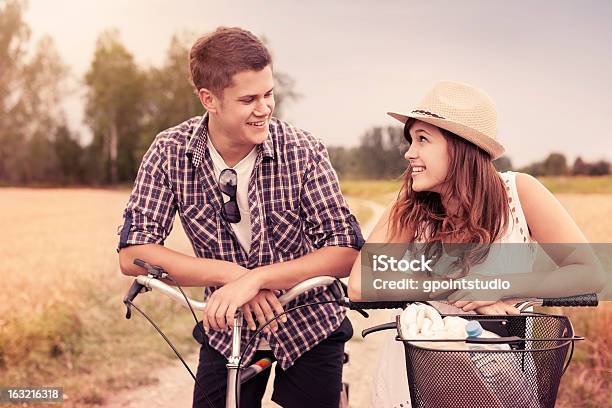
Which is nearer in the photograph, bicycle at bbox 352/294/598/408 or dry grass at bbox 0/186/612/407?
bicycle at bbox 352/294/598/408

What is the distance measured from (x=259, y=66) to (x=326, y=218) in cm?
56

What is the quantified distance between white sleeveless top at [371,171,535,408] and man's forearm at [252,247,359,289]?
304mm

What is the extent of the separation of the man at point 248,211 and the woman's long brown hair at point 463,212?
209 millimetres

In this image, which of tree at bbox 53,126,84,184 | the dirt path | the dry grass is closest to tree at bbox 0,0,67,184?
tree at bbox 53,126,84,184

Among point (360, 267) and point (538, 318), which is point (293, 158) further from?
point (538, 318)

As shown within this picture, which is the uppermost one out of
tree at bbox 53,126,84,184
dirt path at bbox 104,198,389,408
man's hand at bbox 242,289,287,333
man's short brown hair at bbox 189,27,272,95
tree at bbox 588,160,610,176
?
man's short brown hair at bbox 189,27,272,95

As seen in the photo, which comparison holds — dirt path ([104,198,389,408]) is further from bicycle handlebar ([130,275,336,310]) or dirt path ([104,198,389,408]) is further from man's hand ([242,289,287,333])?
bicycle handlebar ([130,275,336,310])

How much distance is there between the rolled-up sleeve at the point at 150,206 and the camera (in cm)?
289

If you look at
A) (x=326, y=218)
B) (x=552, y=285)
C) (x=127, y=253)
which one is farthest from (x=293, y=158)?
(x=552, y=285)

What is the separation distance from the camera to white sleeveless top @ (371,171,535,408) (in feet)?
9.09

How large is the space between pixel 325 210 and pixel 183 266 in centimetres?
52

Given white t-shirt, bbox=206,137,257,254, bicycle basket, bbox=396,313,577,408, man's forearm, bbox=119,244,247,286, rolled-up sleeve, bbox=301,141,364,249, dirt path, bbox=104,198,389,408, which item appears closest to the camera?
bicycle basket, bbox=396,313,577,408

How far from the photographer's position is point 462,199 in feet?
9.04

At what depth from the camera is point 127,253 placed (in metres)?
2.87
